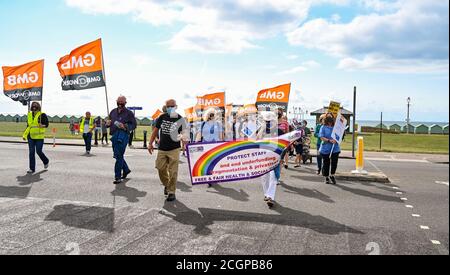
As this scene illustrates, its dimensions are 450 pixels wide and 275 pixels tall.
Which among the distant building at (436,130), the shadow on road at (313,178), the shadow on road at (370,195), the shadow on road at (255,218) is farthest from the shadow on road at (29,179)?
the distant building at (436,130)

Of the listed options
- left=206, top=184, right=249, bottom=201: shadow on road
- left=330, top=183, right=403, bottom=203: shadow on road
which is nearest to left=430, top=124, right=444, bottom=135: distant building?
left=330, top=183, right=403, bottom=203: shadow on road

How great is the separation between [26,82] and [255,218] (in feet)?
30.2

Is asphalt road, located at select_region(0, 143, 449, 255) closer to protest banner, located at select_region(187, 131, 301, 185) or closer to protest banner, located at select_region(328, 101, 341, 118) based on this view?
protest banner, located at select_region(187, 131, 301, 185)

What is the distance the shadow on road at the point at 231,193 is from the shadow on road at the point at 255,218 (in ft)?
3.70

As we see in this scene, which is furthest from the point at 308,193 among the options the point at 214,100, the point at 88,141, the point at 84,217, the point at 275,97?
the point at 214,100

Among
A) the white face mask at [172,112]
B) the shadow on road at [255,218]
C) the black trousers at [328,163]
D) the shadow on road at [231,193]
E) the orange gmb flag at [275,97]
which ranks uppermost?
the orange gmb flag at [275,97]

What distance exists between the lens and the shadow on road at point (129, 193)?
7569 mm

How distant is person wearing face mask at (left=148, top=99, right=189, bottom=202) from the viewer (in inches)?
298

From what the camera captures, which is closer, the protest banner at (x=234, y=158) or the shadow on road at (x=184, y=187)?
the protest banner at (x=234, y=158)

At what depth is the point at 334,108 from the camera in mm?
11055

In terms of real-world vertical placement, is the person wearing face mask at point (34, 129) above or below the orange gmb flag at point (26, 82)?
below

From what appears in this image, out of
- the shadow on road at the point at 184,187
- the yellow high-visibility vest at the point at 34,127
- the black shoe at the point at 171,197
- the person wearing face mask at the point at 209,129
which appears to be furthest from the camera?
the yellow high-visibility vest at the point at 34,127

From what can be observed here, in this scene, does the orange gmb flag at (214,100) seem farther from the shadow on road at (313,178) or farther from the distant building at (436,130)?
the distant building at (436,130)
